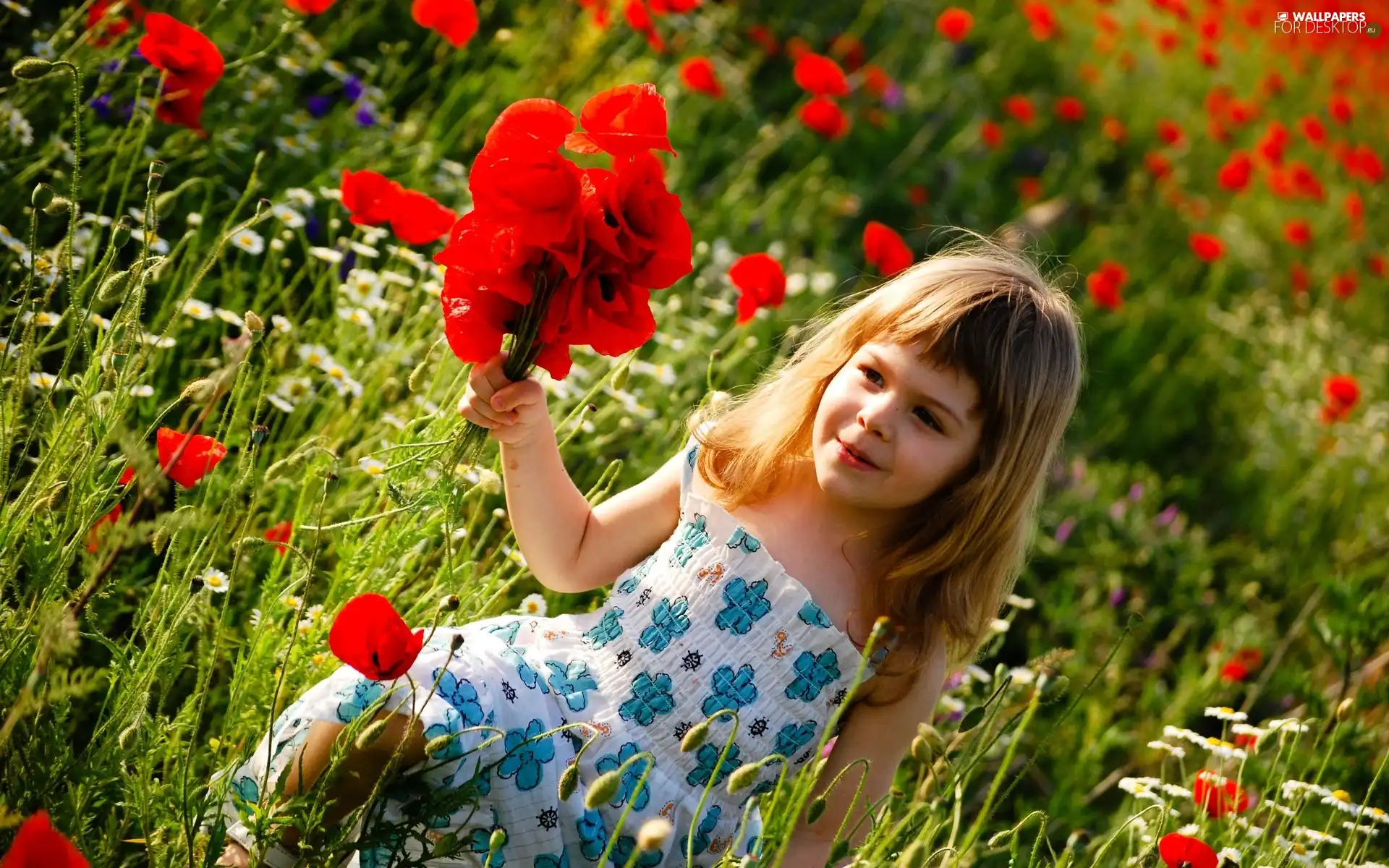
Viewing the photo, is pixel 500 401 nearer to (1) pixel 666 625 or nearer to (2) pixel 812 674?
(1) pixel 666 625

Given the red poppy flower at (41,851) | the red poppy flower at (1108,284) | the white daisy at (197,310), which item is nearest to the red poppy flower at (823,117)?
the red poppy flower at (1108,284)

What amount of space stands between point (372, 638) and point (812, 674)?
77 cm

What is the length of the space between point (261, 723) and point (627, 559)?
62 centimetres

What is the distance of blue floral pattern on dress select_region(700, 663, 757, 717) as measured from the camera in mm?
1871

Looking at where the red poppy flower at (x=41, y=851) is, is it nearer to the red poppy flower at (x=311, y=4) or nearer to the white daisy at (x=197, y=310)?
the white daisy at (x=197, y=310)

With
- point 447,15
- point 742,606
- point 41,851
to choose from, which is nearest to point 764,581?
point 742,606

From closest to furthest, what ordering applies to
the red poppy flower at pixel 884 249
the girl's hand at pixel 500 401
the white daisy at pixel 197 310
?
the girl's hand at pixel 500 401
the white daisy at pixel 197 310
the red poppy flower at pixel 884 249

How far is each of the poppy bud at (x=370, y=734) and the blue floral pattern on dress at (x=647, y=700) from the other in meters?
0.47

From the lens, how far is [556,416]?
270 cm

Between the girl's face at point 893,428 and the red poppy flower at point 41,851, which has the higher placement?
the girl's face at point 893,428

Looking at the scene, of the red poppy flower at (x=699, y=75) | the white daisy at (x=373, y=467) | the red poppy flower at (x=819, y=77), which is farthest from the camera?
the red poppy flower at (x=699, y=75)

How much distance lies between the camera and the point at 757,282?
2504 millimetres

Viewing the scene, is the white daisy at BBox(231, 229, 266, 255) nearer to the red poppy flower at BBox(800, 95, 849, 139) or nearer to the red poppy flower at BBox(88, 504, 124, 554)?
the red poppy flower at BBox(88, 504, 124, 554)

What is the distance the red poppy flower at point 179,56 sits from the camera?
202cm
